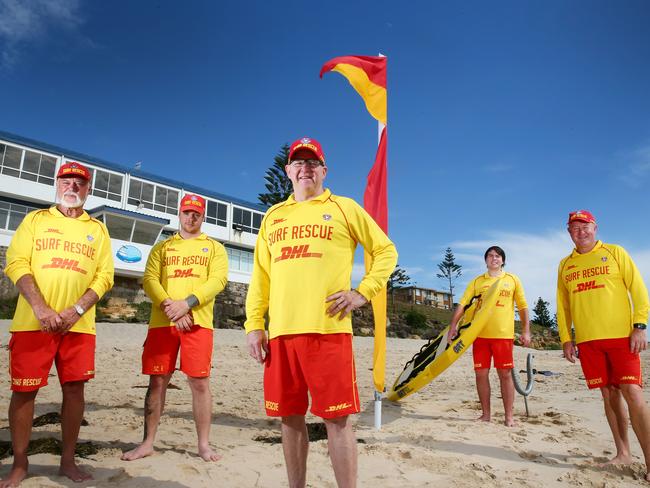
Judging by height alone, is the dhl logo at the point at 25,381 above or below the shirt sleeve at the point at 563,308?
below

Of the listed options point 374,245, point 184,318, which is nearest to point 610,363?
point 374,245

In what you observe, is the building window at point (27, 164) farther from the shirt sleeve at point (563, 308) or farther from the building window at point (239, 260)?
the shirt sleeve at point (563, 308)

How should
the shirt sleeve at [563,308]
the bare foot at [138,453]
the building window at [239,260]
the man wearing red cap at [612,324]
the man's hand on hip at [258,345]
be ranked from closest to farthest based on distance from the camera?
the man's hand on hip at [258,345], the bare foot at [138,453], the man wearing red cap at [612,324], the shirt sleeve at [563,308], the building window at [239,260]

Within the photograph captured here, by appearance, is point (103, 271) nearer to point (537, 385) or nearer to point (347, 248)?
point (347, 248)

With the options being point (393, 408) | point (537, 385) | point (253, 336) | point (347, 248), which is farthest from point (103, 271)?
point (537, 385)

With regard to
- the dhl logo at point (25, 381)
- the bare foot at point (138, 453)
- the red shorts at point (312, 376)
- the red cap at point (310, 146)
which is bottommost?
the bare foot at point (138, 453)

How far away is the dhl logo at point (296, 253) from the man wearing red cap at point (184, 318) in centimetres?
160

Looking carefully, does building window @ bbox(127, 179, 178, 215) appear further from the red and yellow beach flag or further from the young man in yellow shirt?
the young man in yellow shirt

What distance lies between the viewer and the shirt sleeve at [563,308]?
15.2 ft

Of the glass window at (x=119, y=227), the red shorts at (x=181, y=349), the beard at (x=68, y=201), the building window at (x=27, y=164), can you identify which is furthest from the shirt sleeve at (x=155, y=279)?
the building window at (x=27, y=164)

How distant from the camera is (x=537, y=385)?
10.3 metres

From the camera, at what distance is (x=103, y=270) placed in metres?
3.74

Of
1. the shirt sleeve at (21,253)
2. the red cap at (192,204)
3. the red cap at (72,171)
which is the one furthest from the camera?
the red cap at (192,204)

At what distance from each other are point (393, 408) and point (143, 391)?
A: 12.9ft
